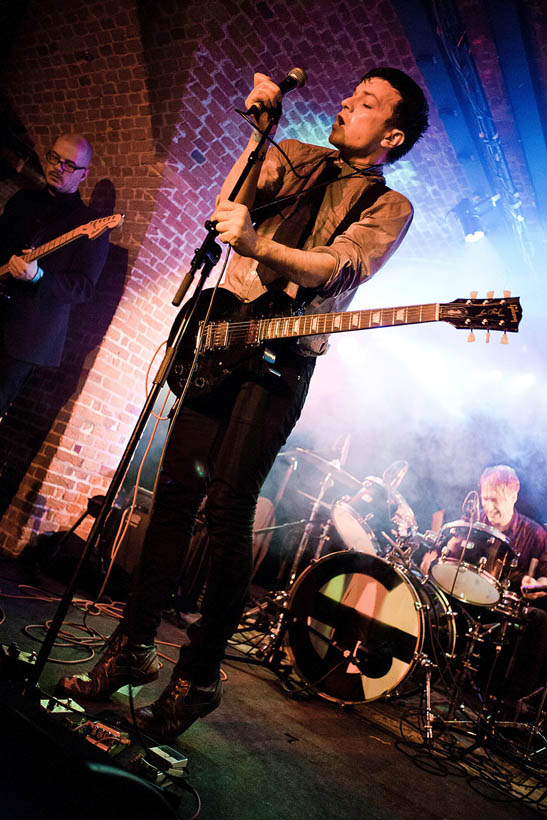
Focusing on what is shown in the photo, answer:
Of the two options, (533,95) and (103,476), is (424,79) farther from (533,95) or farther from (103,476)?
(103,476)

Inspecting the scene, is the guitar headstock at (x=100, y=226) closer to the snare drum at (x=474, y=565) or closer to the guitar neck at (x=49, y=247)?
the guitar neck at (x=49, y=247)

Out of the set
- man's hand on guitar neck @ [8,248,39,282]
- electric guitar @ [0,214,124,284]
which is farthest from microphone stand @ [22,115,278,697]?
man's hand on guitar neck @ [8,248,39,282]

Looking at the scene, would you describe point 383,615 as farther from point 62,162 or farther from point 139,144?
point 139,144

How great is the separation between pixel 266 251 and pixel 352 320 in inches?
17.7

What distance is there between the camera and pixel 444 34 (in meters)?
4.57

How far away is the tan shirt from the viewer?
181 centimetres

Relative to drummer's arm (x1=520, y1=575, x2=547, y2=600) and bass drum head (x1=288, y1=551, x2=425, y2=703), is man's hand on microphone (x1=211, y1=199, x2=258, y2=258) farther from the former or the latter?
drummer's arm (x1=520, y1=575, x2=547, y2=600)

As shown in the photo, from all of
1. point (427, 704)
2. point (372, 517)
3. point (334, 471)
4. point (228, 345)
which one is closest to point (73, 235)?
point (228, 345)

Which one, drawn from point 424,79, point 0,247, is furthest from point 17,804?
point 424,79

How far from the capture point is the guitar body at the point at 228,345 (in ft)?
6.34

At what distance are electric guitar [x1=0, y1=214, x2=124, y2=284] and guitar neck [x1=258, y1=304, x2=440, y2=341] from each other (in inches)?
89.9

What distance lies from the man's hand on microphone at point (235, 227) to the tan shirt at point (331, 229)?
282mm

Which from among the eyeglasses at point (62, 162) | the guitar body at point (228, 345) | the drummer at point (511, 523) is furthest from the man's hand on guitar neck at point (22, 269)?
the drummer at point (511, 523)

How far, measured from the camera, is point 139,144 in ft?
15.4
